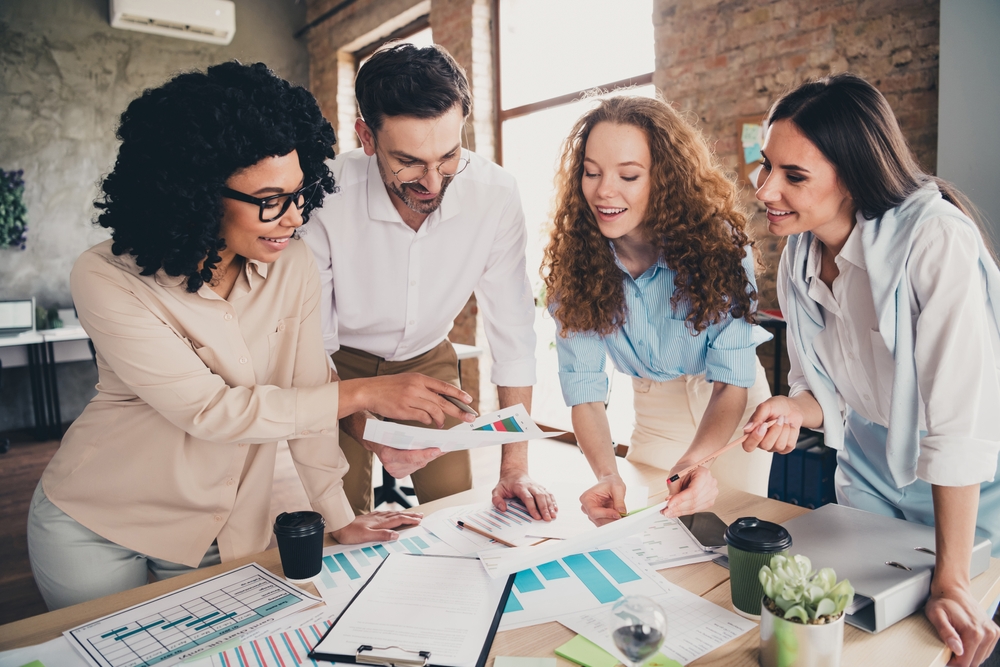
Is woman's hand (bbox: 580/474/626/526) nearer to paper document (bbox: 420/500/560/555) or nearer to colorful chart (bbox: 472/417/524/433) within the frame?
paper document (bbox: 420/500/560/555)

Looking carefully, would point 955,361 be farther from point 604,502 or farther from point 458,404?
point 458,404

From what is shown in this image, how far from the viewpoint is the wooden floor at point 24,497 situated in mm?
2854

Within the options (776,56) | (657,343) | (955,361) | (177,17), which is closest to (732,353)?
(657,343)

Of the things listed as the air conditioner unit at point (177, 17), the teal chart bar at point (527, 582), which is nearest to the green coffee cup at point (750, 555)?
the teal chart bar at point (527, 582)

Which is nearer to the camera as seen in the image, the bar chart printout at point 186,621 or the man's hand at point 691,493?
the bar chart printout at point 186,621

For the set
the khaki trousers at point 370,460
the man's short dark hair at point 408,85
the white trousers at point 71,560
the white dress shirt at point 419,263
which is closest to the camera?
the white trousers at point 71,560

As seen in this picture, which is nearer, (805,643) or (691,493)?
(805,643)

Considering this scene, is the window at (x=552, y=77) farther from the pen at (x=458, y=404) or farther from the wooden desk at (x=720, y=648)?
the wooden desk at (x=720, y=648)

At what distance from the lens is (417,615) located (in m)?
1.09

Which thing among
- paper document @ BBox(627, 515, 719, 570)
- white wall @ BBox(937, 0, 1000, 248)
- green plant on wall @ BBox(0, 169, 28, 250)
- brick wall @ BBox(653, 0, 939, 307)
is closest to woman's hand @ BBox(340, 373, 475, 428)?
paper document @ BBox(627, 515, 719, 570)

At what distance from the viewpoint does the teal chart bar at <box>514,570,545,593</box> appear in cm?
119

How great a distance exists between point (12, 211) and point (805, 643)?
21.6 feet

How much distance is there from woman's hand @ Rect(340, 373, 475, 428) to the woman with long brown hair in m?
0.66

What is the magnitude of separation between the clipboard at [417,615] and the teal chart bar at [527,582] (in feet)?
0.04
